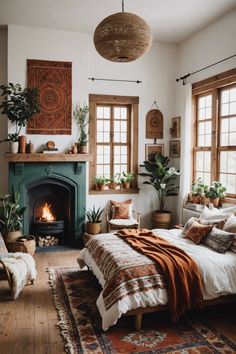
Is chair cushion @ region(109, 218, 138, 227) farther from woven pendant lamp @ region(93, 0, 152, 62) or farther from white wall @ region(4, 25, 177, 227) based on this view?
woven pendant lamp @ region(93, 0, 152, 62)

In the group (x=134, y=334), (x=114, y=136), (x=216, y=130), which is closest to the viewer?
(x=134, y=334)

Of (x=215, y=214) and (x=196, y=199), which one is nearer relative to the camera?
(x=215, y=214)

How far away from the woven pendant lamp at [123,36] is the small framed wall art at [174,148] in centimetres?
390

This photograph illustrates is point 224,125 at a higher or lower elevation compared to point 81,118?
lower

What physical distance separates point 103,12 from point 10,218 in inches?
141

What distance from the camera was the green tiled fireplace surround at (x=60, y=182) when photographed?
19.5 feet

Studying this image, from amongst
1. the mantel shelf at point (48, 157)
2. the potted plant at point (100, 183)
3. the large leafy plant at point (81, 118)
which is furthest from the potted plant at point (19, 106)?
the potted plant at point (100, 183)

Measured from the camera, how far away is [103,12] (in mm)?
5340

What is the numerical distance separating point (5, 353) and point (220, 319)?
6.86 ft

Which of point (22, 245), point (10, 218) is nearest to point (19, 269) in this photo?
point (22, 245)

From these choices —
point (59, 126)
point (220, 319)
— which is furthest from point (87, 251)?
point (59, 126)

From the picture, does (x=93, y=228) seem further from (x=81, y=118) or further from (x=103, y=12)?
(x=103, y=12)

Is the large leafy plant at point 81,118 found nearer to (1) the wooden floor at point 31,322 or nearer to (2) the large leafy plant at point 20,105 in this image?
(2) the large leafy plant at point 20,105

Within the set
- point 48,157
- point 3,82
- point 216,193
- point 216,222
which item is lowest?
point 216,222
